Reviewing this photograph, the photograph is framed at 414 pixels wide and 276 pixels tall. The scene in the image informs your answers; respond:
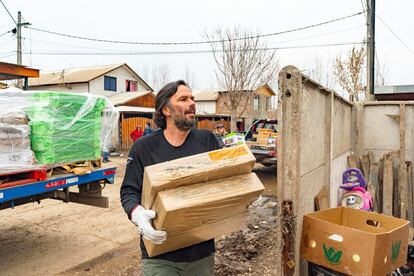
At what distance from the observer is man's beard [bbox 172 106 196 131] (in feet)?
7.65

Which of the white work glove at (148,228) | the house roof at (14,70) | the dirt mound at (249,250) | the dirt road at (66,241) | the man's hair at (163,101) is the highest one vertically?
the house roof at (14,70)

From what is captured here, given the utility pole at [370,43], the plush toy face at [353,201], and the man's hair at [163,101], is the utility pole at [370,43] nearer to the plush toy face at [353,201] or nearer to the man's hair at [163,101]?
the plush toy face at [353,201]

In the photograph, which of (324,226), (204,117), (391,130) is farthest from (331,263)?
(204,117)

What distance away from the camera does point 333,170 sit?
15.3 feet

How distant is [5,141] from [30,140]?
34 cm

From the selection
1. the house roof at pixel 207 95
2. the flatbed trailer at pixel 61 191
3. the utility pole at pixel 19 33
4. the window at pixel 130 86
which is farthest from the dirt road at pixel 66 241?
the house roof at pixel 207 95

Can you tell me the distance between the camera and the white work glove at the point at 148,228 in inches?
75.0

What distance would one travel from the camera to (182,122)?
2.33 m

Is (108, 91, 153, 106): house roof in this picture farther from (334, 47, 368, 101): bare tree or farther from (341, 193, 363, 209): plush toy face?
(341, 193, 363, 209): plush toy face

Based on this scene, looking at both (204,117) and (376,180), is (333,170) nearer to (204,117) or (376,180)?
(376,180)

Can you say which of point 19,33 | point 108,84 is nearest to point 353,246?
point 19,33

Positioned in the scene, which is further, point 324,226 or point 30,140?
point 30,140

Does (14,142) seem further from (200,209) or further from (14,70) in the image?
(14,70)

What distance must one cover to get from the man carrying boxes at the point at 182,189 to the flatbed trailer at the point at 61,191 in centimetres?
259
